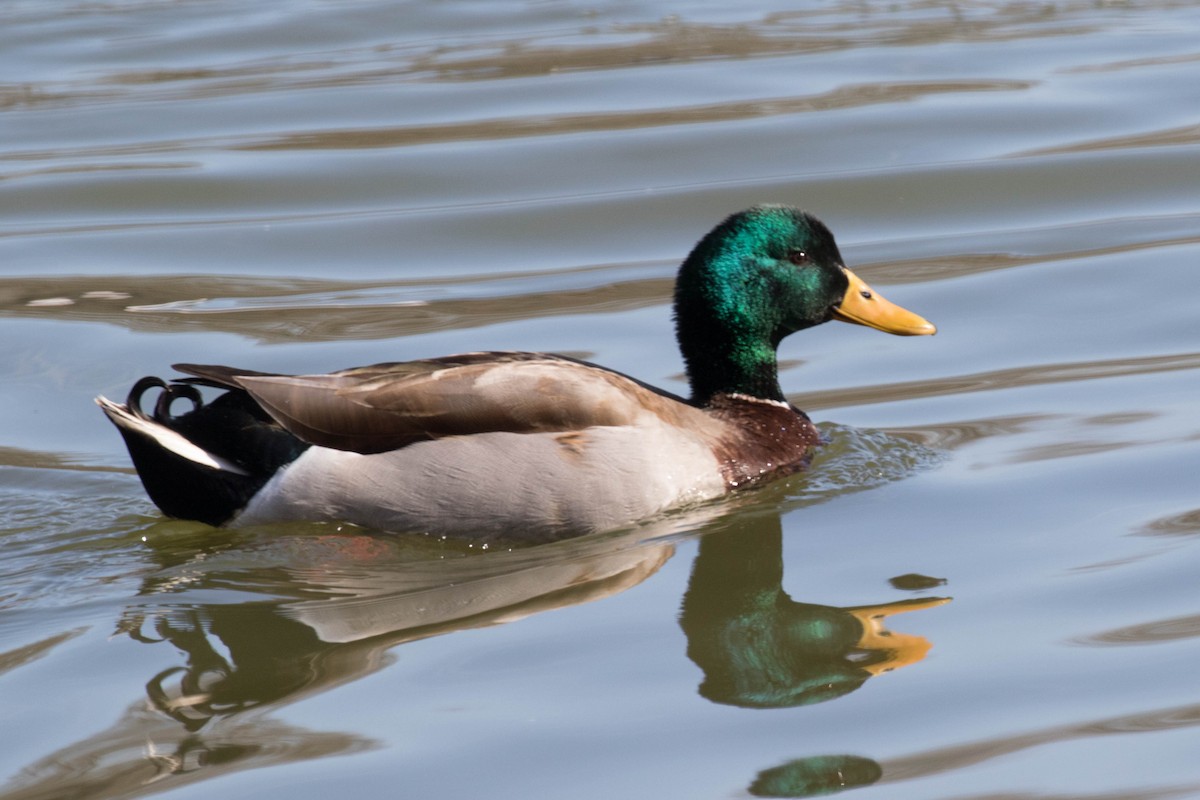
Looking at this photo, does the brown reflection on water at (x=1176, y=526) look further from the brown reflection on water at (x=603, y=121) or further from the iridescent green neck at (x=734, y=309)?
the brown reflection on water at (x=603, y=121)

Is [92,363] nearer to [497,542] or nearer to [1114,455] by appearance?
[497,542]

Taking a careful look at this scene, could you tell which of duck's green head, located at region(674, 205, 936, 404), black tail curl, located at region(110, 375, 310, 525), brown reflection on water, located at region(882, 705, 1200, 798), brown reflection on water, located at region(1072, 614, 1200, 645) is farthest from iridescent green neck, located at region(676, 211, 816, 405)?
brown reflection on water, located at region(882, 705, 1200, 798)

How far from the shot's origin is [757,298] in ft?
21.7

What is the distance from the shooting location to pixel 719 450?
20.7 feet

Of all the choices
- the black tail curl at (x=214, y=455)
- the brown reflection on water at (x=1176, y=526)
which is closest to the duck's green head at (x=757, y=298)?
the brown reflection on water at (x=1176, y=526)

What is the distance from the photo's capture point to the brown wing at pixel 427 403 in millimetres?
5898

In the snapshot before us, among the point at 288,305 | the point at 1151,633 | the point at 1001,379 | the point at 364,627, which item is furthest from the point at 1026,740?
the point at 288,305

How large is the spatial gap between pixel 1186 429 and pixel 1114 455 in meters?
0.38

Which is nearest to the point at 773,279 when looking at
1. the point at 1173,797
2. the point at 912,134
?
the point at 1173,797

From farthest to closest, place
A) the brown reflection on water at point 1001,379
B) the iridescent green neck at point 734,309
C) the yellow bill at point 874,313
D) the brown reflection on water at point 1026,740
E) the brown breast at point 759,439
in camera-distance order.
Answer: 1. the brown reflection on water at point 1001,379
2. the yellow bill at point 874,313
3. the iridescent green neck at point 734,309
4. the brown breast at point 759,439
5. the brown reflection on water at point 1026,740

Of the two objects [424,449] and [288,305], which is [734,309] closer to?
[424,449]

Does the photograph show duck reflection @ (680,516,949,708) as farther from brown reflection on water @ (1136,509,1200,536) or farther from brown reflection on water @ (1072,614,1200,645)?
brown reflection on water @ (1136,509,1200,536)

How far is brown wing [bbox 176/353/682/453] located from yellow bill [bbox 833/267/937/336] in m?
1.16

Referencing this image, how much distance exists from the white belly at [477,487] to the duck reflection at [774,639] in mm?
422
